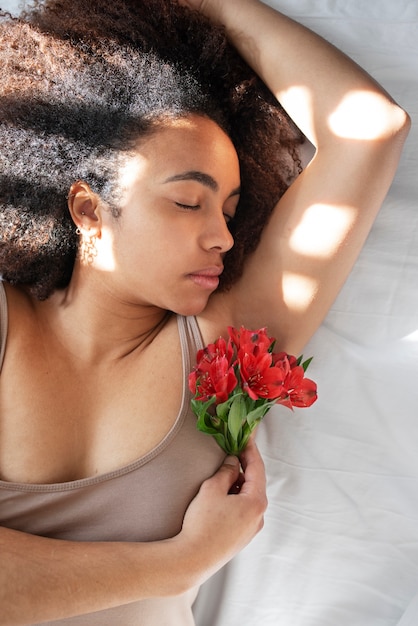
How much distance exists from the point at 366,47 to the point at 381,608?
1.25 meters

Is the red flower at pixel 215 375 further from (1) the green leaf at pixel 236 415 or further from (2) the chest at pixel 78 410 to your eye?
(2) the chest at pixel 78 410

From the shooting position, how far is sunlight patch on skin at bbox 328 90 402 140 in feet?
4.93

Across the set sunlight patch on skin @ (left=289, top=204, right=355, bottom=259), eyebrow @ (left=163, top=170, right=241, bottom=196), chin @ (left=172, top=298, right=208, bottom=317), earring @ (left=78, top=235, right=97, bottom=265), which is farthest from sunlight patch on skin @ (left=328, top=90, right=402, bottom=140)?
earring @ (left=78, top=235, right=97, bottom=265)

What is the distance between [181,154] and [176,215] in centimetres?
12

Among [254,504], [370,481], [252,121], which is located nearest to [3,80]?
[252,121]

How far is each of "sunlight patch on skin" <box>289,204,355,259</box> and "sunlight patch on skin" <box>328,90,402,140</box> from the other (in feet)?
0.48

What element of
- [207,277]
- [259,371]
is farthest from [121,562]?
[207,277]

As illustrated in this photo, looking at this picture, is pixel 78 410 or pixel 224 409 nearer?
pixel 224 409

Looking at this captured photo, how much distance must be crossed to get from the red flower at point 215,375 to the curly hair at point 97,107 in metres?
0.23

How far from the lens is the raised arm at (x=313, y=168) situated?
151 cm

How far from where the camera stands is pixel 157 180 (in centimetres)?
146

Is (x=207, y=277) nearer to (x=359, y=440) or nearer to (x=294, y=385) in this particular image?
(x=294, y=385)

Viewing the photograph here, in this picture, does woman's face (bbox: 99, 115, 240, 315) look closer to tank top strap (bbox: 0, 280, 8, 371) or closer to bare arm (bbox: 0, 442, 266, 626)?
tank top strap (bbox: 0, 280, 8, 371)

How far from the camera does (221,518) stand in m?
1.47
